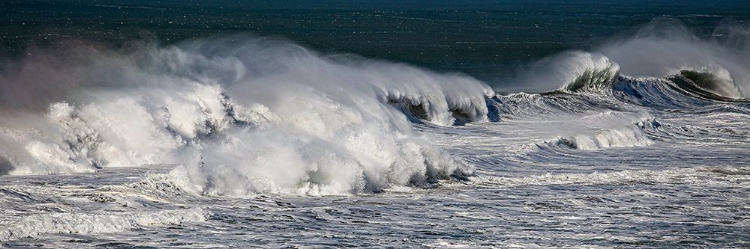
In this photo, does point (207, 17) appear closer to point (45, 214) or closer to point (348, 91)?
point (348, 91)

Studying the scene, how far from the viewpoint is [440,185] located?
16656 mm

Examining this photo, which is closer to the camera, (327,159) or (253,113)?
(327,159)

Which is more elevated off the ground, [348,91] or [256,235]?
[348,91]

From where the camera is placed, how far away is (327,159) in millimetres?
16031

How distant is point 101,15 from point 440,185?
2603 inches

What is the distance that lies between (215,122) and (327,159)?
13.6 feet

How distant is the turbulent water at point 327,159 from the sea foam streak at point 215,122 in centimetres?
4

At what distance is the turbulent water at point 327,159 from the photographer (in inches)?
503

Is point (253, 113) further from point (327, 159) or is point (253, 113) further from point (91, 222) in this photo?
point (91, 222)

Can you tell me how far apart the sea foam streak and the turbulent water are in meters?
0.04

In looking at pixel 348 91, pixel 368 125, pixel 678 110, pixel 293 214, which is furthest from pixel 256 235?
pixel 678 110

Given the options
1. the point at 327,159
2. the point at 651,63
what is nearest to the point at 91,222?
the point at 327,159

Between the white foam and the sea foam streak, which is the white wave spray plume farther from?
the white foam

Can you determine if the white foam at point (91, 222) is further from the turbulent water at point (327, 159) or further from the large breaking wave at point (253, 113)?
the large breaking wave at point (253, 113)
